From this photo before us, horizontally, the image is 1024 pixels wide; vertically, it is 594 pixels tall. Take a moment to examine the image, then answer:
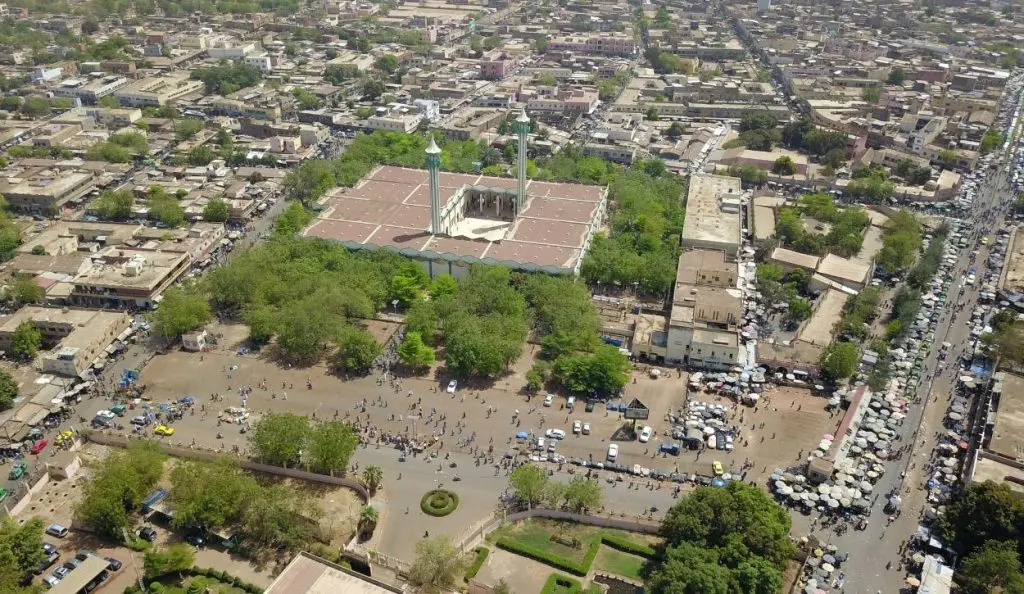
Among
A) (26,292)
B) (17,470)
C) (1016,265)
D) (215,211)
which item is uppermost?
(215,211)

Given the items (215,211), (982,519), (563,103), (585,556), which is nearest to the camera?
(982,519)

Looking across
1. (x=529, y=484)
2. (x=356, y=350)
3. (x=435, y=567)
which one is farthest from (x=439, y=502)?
(x=356, y=350)

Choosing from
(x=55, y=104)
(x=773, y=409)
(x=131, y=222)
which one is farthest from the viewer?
(x=55, y=104)

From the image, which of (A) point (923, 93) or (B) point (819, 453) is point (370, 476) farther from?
(A) point (923, 93)

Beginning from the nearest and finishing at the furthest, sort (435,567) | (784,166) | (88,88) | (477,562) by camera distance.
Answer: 1. (435,567)
2. (477,562)
3. (784,166)
4. (88,88)

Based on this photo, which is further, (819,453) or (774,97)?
(774,97)

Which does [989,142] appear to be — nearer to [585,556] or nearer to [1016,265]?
[1016,265]

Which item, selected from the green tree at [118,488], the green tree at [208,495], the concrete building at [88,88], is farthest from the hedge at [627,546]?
the concrete building at [88,88]

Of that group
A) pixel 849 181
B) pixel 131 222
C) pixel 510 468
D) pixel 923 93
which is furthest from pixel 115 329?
pixel 923 93
